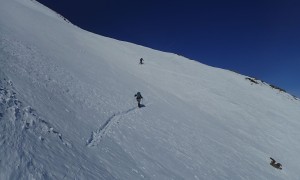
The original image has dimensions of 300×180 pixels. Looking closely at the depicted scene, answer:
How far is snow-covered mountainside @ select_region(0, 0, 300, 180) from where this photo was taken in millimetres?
11609

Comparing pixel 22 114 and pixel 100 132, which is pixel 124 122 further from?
pixel 22 114

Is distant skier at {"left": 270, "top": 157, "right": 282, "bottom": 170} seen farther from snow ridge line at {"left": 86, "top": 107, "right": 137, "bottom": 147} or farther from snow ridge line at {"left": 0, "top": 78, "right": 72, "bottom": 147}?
snow ridge line at {"left": 0, "top": 78, "right": 72, "bottom": 147}

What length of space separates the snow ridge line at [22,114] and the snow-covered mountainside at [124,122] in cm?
6

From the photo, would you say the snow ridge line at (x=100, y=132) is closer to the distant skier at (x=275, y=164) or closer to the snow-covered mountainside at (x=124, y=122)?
the snow-covered mountainside at (x=124, y=122)

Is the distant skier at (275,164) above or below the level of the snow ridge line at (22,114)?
above

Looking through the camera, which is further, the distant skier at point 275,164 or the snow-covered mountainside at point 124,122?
the distant skier at point 275,164

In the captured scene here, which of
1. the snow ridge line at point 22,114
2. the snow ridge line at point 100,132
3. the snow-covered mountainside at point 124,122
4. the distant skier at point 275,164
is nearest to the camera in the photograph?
the snow-covered mountainside at point 124,122

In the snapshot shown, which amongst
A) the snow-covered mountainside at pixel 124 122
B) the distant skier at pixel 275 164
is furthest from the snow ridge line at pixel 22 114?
the distant skier at pixel 275 164

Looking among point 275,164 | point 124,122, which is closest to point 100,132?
point 124,122

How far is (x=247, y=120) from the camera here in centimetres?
3619

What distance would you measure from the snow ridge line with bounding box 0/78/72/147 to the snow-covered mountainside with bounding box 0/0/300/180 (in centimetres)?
6

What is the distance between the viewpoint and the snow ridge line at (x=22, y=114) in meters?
12.0

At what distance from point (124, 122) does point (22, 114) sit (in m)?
8.81

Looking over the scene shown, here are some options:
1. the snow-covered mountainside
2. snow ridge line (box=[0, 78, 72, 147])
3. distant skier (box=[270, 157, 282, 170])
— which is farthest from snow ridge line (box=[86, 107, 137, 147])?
distant skier (box=[270, 157, 282, 170])
